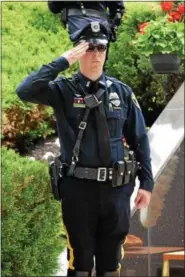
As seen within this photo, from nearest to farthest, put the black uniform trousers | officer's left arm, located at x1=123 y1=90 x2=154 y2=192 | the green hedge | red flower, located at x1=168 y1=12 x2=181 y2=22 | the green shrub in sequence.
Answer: the black uniform trousers
officer's left arm, located at x1=123 y1=90 x2=154 y2=192
the green hedge
red flower, located at x1=168 y1=12 x2=181 y2=22
the green shrub

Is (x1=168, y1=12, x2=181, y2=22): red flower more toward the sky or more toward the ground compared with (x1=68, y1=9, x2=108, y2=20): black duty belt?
more toward the ground

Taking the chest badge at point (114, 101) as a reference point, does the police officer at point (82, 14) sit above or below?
above

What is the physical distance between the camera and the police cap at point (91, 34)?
9.09ft

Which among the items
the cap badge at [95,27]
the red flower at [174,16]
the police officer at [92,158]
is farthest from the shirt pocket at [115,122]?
the red flower at [174,16]

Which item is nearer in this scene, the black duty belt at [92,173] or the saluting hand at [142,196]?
the black duty belt at [92,173]

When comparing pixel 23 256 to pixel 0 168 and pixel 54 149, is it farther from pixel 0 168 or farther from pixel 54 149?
pixel 54 149

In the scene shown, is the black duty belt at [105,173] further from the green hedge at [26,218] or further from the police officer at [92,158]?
the green hedge at [26,218]

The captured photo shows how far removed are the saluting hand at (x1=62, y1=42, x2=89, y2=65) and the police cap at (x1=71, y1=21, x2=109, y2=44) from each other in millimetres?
51

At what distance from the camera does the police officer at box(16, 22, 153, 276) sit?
109 inches

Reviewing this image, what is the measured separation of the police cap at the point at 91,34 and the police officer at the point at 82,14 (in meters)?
0.01

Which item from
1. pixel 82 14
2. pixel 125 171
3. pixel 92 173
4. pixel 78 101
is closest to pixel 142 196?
pixel 125 171

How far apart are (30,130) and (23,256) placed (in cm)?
159

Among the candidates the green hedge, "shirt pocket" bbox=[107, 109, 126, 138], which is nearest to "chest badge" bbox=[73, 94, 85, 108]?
"shirt pocket" bbox=[107, 109, 126, 138]

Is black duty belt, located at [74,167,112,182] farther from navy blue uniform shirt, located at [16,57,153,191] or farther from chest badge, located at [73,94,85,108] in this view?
chest badge, located at [73,94,85,108]
